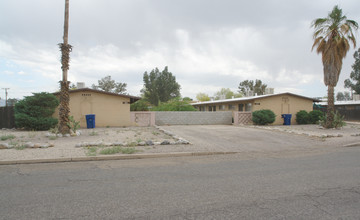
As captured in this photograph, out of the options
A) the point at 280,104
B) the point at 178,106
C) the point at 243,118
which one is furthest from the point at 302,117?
the point at 178,106

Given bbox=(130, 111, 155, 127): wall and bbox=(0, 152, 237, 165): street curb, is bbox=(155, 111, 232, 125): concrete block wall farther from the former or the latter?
bbox=(0, 152, 237, 165): street curb

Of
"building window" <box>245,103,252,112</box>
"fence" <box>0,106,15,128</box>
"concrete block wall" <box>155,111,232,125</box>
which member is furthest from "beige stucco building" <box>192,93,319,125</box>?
"fence" <box>0,106,15,128</box>

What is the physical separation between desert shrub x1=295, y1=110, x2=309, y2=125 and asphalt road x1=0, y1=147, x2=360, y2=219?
56.0ft

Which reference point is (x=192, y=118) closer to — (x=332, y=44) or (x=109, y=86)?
(x=332, y=44)

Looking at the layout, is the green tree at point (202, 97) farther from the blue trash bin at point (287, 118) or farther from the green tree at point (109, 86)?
the blue trash bin at point (287, 118)

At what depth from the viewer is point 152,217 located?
3672 mm

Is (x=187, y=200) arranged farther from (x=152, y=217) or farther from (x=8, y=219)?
(x=8, y=219)

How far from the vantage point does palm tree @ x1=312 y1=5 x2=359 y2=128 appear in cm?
1709

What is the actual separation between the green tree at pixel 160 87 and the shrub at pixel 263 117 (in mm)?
34388

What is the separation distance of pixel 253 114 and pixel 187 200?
1885 centimetres

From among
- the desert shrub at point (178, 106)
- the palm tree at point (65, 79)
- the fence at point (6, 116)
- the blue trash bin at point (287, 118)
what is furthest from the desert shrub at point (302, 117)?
the fence at point (6, 116)

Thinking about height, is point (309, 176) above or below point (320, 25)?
below

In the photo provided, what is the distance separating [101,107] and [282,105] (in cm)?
1691

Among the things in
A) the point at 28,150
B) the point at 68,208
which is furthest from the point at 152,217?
the point at 28,150
